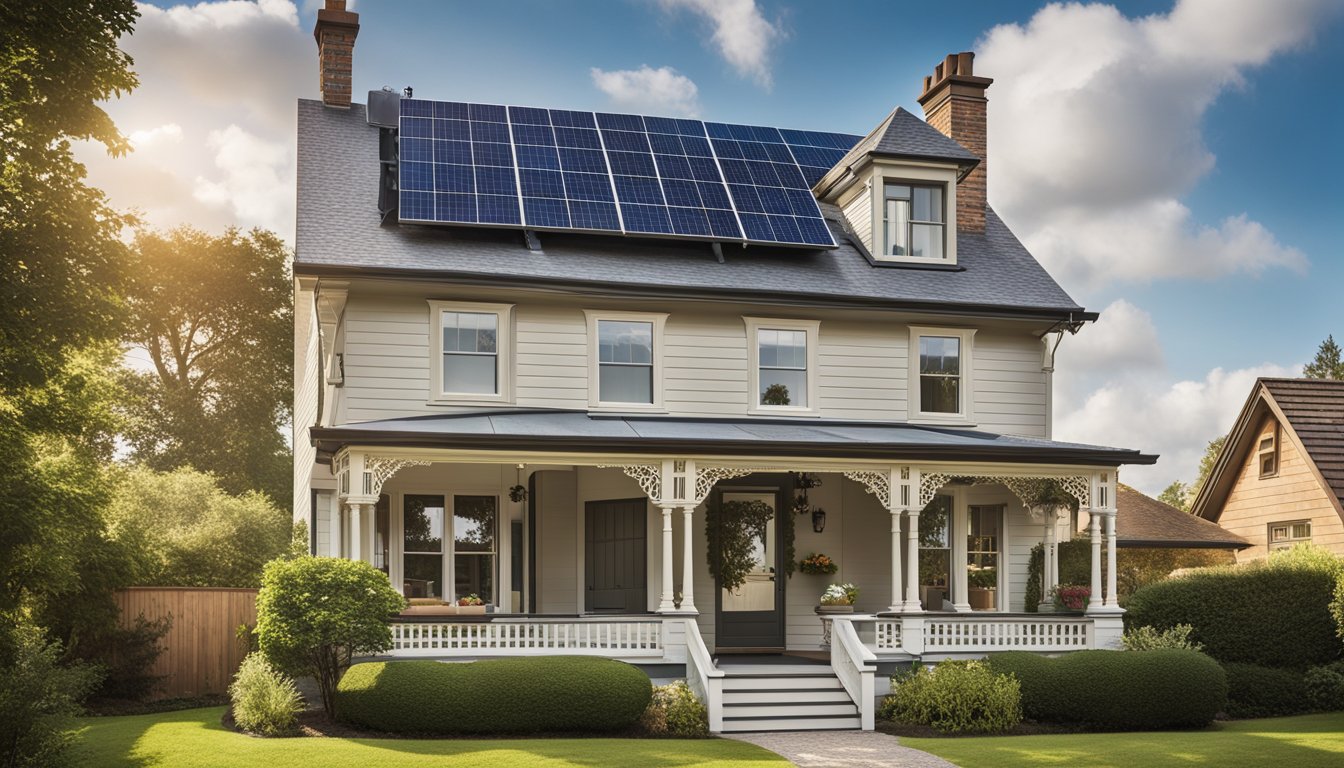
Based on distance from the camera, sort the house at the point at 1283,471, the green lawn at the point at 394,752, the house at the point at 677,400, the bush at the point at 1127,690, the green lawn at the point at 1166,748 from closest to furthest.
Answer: the green lawn at the point at 394,752
the green lawn at the point at 1166,748
the bush at the point at 1127,690
the house at the point at 677,400
the house at the point at 1283,471

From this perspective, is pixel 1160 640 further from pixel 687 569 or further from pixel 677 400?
pixel 677 400

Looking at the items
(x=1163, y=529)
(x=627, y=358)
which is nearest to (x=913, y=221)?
(x=627, y=358)

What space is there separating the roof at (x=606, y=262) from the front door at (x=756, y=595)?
350 cm

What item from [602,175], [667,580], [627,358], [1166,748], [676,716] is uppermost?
[602,175]

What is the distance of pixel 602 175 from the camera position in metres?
22.5

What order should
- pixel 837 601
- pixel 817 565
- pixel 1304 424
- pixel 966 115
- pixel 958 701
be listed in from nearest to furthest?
pixel 958 701, pixel 837 601, pixel 817 565, pixel 966 115, pixel 1304 424

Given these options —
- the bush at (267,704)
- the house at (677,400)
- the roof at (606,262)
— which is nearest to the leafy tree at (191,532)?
the house at (677,400)

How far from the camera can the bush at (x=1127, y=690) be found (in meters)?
16.9

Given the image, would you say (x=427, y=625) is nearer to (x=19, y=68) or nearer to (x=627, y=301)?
(x=627, y=301)

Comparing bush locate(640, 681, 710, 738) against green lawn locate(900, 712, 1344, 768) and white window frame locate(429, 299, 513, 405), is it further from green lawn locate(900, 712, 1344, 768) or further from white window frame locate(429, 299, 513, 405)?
white window frame locate(429, 299, 513, 405)

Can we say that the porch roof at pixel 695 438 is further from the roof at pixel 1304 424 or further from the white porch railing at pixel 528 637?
the roof at pixel 1304 424

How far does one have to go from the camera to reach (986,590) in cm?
2186

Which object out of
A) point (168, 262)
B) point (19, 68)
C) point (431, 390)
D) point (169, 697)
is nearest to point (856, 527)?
point (431, 390)

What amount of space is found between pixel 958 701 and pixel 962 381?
273 inches
